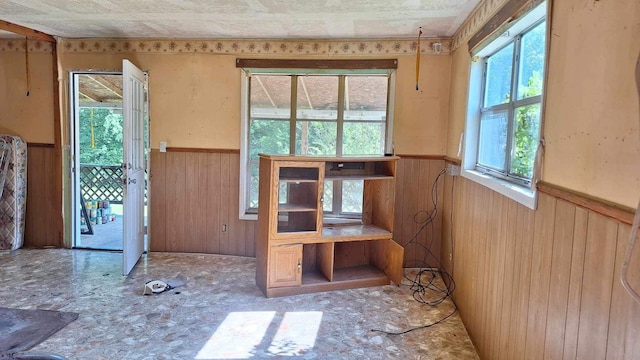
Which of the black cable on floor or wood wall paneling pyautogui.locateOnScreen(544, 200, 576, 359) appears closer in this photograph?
wood wall paneling pyautogui.locateOnScreen(544, 200, 576, 359)

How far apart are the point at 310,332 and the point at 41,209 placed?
3696 mm

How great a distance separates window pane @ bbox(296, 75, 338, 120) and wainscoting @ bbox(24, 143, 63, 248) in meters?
2.89

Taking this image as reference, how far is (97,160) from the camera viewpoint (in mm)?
8867

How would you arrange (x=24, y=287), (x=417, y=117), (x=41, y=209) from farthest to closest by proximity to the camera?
(x=41, y=209) < (x=417, y=117) < (x=24, y=287)

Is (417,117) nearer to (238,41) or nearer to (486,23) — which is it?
(486,23)

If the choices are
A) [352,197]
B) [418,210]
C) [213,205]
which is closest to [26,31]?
[213,205]

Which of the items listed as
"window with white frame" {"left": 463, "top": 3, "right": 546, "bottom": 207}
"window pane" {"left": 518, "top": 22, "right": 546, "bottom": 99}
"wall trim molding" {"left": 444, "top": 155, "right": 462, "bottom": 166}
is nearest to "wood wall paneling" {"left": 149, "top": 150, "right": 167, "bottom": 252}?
"wall trim molding" {"left": 444, "top": 155, "right": 462, "bottom": 166}

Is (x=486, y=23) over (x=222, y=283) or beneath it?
over

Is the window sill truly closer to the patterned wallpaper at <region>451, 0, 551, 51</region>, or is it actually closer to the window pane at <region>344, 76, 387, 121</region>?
the patterned wallpaper at <region>451, 0, 551, 51</region>

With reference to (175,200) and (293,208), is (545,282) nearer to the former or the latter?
(293,208)

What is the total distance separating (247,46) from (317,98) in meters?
0.92

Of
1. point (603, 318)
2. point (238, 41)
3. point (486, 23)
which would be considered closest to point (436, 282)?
point (486, 23)

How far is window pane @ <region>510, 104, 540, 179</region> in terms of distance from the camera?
2060 mm

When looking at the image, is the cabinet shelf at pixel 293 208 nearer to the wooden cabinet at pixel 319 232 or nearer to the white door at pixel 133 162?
the wooden cabinet at pixel 319 232
